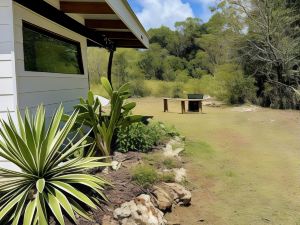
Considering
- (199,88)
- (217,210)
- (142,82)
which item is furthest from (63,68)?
(199,88)

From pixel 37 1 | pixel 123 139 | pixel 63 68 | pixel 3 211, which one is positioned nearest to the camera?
pixel 3 211

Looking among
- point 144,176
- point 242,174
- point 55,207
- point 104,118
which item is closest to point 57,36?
point 104,118

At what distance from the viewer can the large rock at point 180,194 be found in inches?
208

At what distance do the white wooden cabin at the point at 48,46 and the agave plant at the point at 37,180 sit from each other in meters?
0.76

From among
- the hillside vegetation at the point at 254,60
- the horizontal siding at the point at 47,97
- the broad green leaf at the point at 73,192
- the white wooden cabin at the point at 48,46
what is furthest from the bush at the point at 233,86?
the broad green leaf at the point at 73,192

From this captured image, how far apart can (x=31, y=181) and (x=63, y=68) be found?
12.2 feet

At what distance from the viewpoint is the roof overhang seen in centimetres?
575

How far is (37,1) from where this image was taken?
5.39 meters

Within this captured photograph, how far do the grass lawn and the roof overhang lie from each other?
118 inches

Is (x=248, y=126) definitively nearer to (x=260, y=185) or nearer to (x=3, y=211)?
(x=260, y=185)

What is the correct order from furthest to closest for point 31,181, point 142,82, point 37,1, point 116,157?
1. point 142,82
2. point 116,157
3. point 37,1
4. point 31,181

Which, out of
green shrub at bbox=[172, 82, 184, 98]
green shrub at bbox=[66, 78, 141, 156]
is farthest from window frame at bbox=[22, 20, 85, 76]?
green shrub at bbox=[172, 82, 184, 98]

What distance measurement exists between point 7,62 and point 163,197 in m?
2.62

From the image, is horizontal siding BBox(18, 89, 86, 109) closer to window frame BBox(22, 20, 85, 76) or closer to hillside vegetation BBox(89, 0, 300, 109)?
window frame BBox(22, 20, 85, 76)
